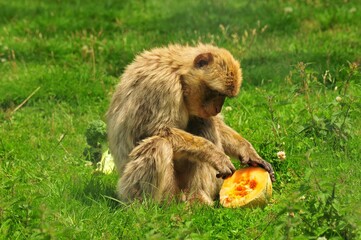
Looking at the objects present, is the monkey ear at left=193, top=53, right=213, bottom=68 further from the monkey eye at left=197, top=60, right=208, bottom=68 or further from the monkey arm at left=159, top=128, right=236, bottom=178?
the monkey arm at left=159, top=128, right=236, bottom=178

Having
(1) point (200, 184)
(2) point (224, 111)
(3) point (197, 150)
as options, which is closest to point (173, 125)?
(3) point (197, 150)

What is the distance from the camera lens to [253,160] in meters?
7.35

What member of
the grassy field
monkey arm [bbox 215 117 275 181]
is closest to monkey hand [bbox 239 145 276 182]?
monkey arm [bbox 215 117 275 181]

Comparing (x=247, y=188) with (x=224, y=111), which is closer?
(x=247, y=188)

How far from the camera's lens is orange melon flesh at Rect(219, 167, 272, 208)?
6.80m

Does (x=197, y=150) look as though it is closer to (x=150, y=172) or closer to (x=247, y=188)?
(x=150, y=172)

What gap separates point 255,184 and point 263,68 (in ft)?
12.5

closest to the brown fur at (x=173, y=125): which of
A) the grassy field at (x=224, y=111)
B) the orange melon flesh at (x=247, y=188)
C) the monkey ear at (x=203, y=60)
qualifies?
the monkey ear at (x=203, y=60)

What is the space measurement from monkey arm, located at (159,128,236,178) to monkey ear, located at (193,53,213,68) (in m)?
0.61

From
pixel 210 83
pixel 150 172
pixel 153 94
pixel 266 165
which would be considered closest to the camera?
pixel 150 172

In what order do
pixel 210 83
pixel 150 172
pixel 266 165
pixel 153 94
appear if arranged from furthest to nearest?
pixel 266 165
pixel 210 83
pixel 153 94
pixel 150 172

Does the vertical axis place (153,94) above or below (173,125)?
above

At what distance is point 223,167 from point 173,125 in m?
0.55

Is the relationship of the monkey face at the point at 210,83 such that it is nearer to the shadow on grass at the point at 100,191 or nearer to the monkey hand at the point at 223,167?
the monkey hand at the point at 223,167
